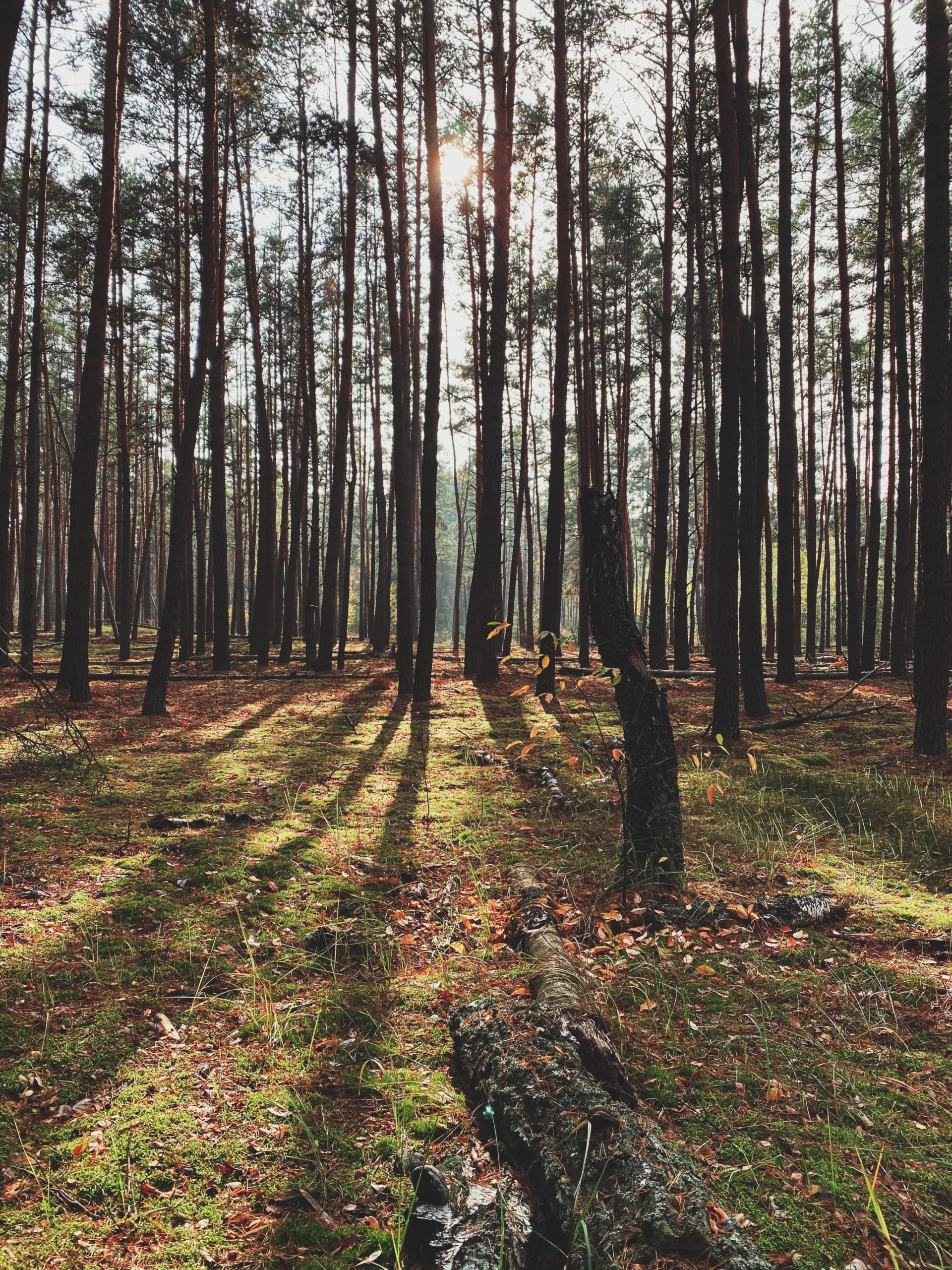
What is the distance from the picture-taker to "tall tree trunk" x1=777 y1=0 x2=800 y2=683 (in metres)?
10.7

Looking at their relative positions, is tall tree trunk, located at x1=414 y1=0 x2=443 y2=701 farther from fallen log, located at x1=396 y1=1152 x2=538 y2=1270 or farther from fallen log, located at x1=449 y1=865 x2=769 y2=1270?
fallen log, located at x1=396 y1=1152 x2=538 y2=1270

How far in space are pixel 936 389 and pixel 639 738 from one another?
5865 millimetres

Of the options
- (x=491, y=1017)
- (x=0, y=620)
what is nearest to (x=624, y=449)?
(x=0, y=620)

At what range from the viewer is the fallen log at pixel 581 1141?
172 centimetres

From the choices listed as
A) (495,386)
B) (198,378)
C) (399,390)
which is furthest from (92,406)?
(495,386)

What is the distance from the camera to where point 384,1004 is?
3.11 m

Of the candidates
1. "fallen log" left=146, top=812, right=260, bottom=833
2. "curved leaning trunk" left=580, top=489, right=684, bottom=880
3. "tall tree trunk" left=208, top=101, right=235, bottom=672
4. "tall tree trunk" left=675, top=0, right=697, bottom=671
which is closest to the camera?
"curved leaning trunk" left=580, top=489, right=684, bottom=880

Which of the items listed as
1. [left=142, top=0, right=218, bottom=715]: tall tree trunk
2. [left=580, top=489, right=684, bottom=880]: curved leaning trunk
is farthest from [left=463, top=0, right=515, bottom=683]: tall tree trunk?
[left=580, top=489, right=684, bottom=880]: curved leaning trunk

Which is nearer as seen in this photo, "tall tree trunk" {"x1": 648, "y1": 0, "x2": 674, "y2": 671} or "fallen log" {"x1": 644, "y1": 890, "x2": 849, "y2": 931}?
"fallen log" {"x1": 644, "y1": 890, "x2": 849, "y2": 931}

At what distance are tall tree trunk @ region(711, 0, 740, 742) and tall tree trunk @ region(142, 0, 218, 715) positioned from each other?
266 inches

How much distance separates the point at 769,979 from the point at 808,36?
19.8m

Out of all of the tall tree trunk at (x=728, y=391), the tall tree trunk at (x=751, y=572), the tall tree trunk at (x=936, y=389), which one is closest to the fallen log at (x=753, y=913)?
the tall tree trunk at (x=728, y=391)

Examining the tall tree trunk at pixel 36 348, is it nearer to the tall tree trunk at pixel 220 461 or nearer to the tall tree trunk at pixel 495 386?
the tall tree trunk at pixel 220 461

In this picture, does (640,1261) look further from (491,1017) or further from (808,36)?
(808,36)
